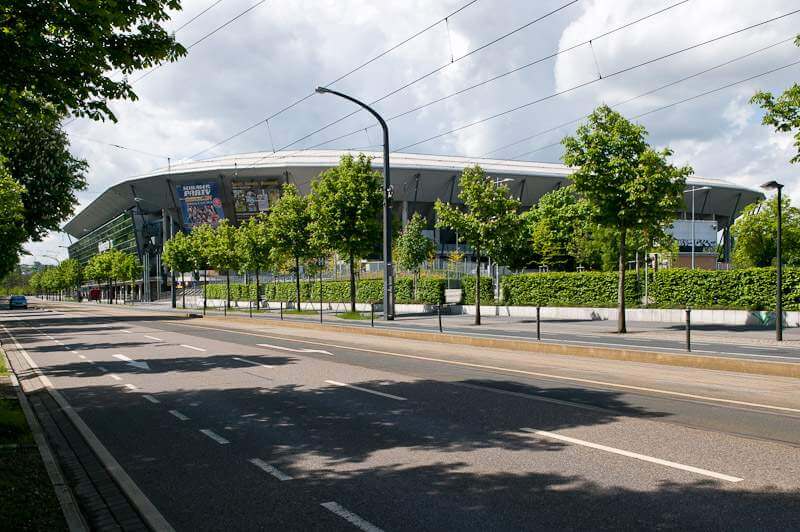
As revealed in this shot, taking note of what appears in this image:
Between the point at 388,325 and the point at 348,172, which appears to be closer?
the point at 388,325

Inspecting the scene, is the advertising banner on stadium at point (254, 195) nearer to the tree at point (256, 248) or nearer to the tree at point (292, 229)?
the tree at point (256, 248)

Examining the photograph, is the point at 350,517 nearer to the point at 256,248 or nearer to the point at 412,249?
the point at 256,248

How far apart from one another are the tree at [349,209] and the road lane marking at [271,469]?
33395 millimetres

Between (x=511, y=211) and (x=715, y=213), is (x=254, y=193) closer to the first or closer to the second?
(x=511, y=211)

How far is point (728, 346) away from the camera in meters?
19.6

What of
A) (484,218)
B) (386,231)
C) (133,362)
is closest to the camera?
(133,362)

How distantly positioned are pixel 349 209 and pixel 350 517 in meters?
36.1

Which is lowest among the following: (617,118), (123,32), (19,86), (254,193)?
(19,86)

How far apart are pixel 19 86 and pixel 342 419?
5911mm

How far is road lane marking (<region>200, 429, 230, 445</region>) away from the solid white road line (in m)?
2.74

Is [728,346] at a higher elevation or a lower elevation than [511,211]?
lower

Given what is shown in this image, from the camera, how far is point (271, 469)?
635 centimetres

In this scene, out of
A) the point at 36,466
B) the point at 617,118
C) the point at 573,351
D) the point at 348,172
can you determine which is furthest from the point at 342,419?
the point at 348,172

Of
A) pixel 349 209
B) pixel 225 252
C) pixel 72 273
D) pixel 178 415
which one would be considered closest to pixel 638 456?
pixel 178 415
